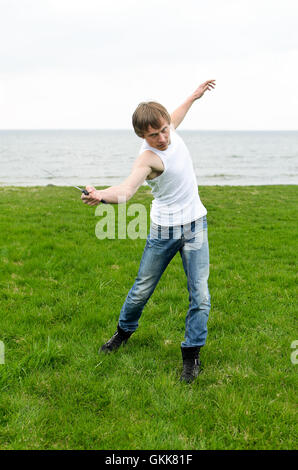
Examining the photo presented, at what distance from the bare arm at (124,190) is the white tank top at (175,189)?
0.16 metres

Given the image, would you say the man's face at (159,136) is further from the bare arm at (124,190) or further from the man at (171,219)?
the bare arm at (124,190)

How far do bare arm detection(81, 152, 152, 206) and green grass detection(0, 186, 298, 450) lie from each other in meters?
1.63

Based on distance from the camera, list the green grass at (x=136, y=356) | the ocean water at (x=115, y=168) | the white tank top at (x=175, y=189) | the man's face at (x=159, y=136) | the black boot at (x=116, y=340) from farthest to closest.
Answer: the ocean water at (x=115, y=168), the black boot at (x=116, y=340), the white tank top at (x=175, y=189), the man's face at (x=159, y=136), the green grass at (x=136, y=356)

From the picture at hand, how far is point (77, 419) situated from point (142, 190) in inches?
544

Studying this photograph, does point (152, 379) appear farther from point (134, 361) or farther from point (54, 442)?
point (54, 442)

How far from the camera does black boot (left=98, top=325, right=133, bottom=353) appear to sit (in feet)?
12.9

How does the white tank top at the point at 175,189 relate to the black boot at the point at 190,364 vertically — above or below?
above

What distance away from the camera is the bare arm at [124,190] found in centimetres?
270

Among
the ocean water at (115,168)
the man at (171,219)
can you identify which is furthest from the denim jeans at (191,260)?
the ocean water at (115,168)
